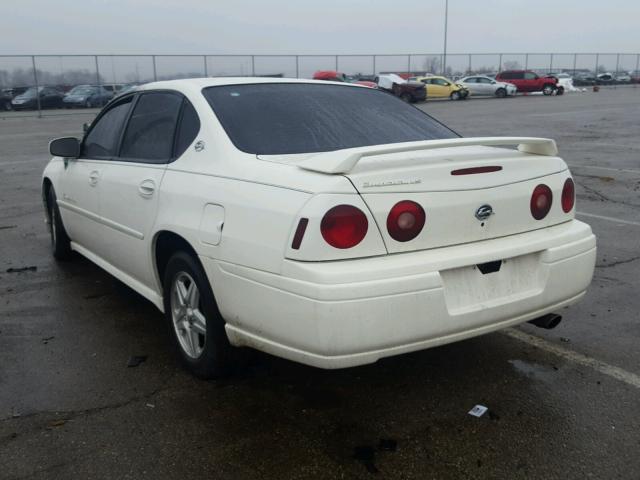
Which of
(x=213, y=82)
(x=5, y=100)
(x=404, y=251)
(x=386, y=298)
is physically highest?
(x=213, y=82)

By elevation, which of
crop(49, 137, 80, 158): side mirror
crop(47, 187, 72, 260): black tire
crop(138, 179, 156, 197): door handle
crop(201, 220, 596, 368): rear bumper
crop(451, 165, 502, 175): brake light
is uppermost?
crop(451, 165, 502, 175): brake light

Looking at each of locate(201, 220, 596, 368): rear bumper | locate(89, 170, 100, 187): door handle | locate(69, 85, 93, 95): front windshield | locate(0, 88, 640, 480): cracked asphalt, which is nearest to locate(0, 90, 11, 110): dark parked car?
locate(69, 85, 93, 95): front windshield

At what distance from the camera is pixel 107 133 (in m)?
4.64

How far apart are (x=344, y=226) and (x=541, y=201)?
1.14m

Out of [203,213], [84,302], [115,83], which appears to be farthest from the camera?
[115,83]

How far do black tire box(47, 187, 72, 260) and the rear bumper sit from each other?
9.57 feet

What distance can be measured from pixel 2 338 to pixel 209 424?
6.02 feet

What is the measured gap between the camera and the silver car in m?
39.6

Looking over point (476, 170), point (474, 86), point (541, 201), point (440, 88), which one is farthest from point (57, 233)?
point (474, 86)

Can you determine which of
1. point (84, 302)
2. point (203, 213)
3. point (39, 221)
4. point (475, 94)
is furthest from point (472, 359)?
point (475, 94)

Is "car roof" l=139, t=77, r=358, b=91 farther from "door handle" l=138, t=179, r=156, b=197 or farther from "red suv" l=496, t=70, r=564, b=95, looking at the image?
"red suv" l=496, t=70, r=564, b=95

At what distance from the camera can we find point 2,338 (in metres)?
4.07

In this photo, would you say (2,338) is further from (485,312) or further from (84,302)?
(485,312)

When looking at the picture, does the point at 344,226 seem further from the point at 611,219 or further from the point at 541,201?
the point at 611,219
